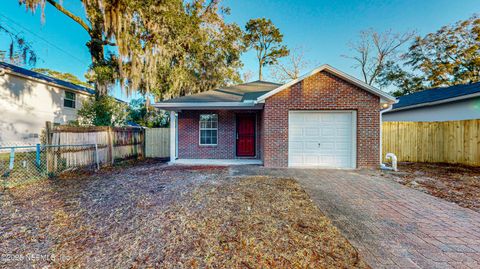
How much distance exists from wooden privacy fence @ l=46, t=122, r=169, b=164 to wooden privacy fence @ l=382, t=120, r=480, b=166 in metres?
11.7

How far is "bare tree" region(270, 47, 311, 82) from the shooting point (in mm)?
21309

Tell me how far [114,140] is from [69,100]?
9239 mm

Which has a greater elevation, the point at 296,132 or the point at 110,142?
the point at 296,132

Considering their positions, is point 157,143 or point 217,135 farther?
point 157,143

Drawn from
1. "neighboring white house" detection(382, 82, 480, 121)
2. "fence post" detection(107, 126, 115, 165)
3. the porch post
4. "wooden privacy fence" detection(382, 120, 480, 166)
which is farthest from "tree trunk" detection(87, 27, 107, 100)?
"neighboring white house" detection(382, 82, 480, 121)

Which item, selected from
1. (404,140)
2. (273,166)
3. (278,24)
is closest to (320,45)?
(278,24)

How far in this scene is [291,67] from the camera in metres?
21.8

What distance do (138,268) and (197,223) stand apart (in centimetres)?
103

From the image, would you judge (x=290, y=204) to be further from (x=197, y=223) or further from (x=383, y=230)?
(x=197, y=223)

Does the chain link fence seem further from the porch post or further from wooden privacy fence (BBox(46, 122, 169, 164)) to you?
the porch post

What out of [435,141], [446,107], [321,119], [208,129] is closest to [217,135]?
[208,129]

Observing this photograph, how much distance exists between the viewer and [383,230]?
285cm

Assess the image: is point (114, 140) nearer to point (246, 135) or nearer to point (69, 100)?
point (246, 135)

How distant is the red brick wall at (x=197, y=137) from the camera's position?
9.22 m
